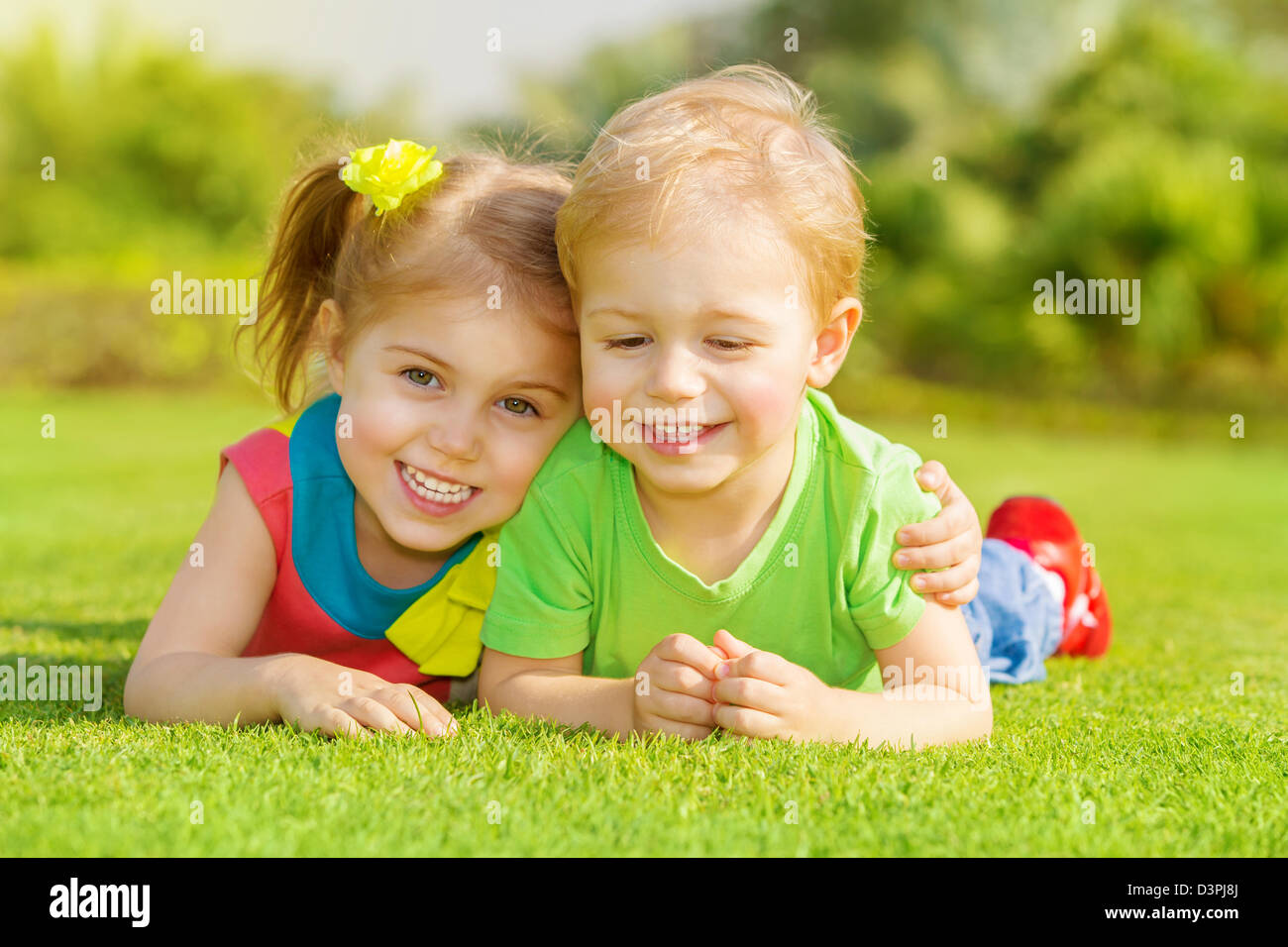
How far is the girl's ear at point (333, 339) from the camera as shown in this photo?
10.8ft

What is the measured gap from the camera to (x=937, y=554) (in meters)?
2.88

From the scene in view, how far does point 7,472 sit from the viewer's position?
32.2 ft

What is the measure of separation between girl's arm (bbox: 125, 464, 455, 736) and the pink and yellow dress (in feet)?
0.18

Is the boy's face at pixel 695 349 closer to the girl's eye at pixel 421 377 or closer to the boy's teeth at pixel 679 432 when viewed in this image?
the boy's teeth at pixel 679 432

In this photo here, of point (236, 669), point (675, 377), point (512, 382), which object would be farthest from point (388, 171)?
point (236, 669)

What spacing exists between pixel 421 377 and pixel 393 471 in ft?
0.79

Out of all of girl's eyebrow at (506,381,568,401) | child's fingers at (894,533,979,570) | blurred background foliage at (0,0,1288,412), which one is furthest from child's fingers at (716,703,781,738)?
blurred background foliage at (0,0,1288,412)

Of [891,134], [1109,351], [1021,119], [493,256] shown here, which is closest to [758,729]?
[493,256]

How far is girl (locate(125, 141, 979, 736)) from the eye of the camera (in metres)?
2.92

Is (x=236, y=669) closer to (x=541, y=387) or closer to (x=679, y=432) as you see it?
(x=541, y=387)

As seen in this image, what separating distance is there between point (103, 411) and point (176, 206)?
13557 mm

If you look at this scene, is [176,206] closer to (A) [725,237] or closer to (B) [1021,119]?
(B) [1021,119]

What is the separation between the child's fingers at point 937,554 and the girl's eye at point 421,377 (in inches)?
47.1

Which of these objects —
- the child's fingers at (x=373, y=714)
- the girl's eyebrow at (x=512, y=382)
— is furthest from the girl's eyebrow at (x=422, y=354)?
the child's fingers at (x=373, y=714)
